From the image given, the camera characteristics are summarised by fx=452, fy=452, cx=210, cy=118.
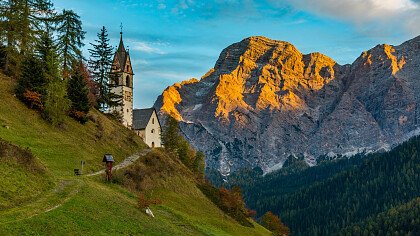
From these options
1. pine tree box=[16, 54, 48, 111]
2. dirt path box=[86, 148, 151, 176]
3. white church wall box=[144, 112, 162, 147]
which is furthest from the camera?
white church wall box=[144, 112, 162, 147]

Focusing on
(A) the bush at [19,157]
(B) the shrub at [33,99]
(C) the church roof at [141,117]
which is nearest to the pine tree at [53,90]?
(B) the shrub at [33,99]

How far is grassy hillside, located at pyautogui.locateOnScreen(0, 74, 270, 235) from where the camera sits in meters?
33.3

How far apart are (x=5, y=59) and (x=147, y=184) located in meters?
38.5

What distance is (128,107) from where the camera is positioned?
108938 mm

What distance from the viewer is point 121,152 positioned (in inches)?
3022

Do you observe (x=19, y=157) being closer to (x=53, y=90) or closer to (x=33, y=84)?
(x=53, y=90)

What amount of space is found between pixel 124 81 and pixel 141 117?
1189cm

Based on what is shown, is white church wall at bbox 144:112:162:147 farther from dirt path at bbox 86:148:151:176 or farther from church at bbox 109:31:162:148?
dirt path at bbox 86:148:151:176

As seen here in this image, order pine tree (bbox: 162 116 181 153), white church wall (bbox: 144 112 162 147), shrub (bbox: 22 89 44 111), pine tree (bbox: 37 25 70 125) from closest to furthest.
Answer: shrub (bbox: 22 89 44 111) → pine tree (bbox: 37 25 70 125) → white church wall (bbox: 144 112 162 147) → pine tree (bbox: 162 116 181 153)

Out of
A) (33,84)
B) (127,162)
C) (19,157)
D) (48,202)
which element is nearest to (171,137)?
(127,162)

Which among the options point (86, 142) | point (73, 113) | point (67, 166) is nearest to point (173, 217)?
point (67, 166)

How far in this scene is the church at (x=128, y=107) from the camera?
10738 cm

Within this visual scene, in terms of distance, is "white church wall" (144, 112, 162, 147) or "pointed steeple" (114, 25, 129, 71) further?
"white church wall" (144, 112, 162, 147)

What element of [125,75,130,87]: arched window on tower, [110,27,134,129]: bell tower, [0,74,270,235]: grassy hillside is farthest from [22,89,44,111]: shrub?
[125,75,130,87]: arched window on tower
